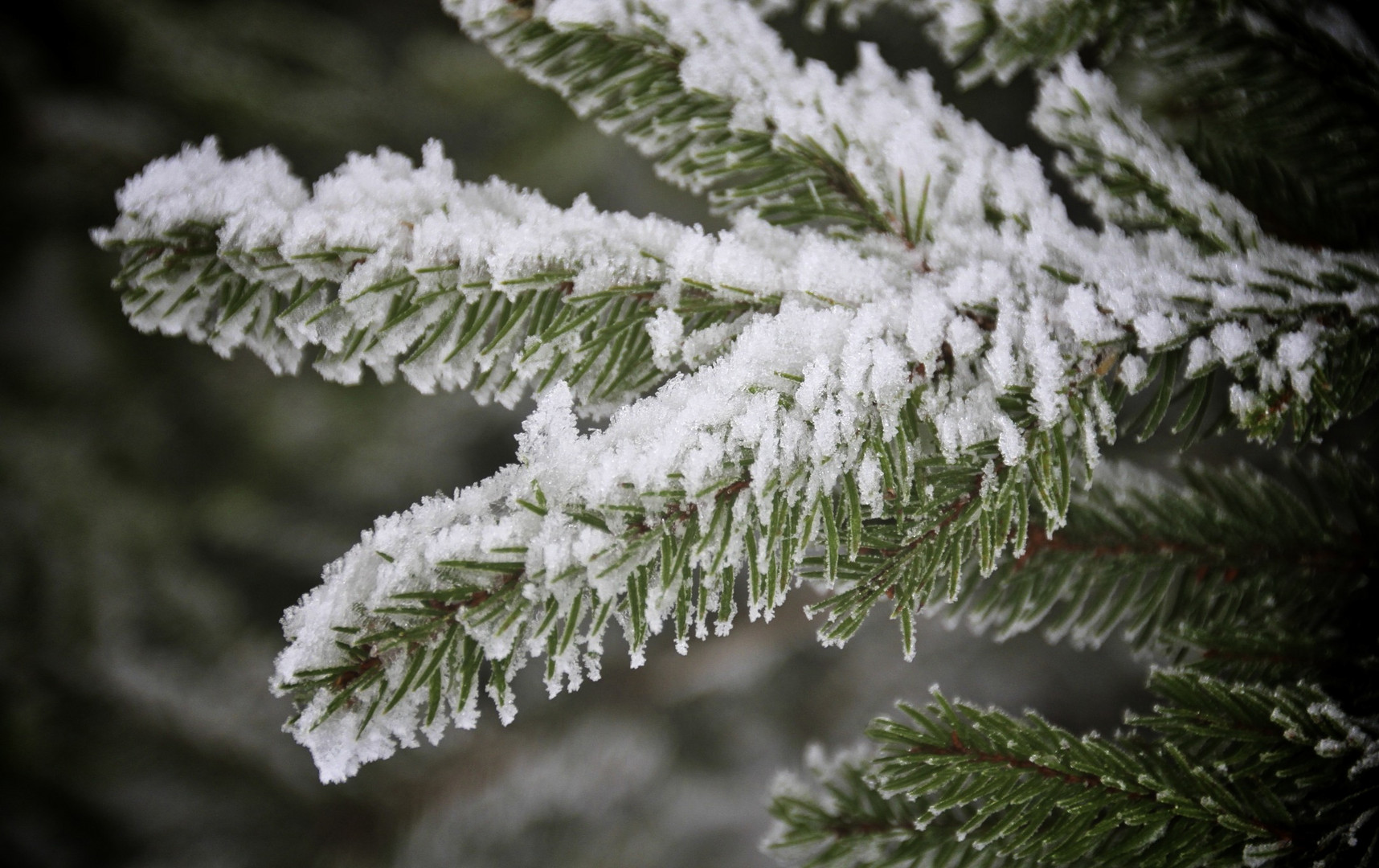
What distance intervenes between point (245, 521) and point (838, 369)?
161 centimetres

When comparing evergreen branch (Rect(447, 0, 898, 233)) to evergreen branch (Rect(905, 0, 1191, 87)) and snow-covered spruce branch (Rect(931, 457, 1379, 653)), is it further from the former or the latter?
snow-covered spruce branch (Rect(931, 457, 1379, 653))

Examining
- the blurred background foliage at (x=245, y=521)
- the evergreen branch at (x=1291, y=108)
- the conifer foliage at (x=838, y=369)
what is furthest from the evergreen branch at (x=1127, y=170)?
the blurred background foliage at (x=245, y=521)

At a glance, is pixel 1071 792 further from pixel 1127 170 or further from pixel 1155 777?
pixel 1127 170

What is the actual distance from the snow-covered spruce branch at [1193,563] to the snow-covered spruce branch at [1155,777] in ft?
0.36

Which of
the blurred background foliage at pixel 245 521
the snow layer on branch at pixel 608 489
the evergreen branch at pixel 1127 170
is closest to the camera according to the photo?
the snow layer on branch at pixel 608 489

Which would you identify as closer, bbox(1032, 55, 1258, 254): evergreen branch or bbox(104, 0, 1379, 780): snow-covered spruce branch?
Answer: bbox(104, 0, 1379, 780): snow-covered spruce branch

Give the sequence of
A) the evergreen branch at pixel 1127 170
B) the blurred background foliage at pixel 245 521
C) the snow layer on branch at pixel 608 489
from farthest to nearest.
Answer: the blurred background foliage at pixel 245 521 < the evergreen branch at pixel 1127 170 < the snow layer on branch at pixel 608 489

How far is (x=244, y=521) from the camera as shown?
154cm

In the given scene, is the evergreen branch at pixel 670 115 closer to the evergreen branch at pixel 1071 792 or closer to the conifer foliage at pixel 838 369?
the conifer foliage at pixel 838 369

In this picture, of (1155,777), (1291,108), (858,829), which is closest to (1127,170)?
(1291,108)

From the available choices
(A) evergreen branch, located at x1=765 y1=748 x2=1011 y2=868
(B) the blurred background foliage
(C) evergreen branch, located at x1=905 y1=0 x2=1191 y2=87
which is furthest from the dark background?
(C) evergreen branch, located at x1=905 y1=0 x2=1191 y2=87

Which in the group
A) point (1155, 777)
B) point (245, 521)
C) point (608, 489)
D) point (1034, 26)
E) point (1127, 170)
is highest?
point (245, 521)

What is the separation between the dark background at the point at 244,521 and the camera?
1.40 metres

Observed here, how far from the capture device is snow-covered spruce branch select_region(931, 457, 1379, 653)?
529 mm
